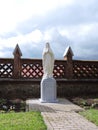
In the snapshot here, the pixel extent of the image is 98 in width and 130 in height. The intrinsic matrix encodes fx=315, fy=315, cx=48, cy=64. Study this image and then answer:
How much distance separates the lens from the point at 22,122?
8.82 metres

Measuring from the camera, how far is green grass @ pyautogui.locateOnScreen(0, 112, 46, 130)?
8141mm

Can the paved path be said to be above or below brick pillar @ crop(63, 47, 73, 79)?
below

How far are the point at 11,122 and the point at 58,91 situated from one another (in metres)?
8.15

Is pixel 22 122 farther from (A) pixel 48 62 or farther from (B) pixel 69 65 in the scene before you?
(B) pixel 69 65

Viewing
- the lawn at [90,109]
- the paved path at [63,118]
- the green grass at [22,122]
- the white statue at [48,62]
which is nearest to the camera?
the green grass at [22,122]

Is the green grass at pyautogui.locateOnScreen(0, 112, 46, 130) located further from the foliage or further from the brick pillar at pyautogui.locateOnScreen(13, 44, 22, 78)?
the brick pillar at pyautogui.locateOnScreen(13, 44, 22, 78)

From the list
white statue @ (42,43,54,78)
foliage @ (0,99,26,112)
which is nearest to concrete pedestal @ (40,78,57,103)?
white statue @ (42,43,54,78)

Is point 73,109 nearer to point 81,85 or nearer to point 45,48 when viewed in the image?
point 45,48

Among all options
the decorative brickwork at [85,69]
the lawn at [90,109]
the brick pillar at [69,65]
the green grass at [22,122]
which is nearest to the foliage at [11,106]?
the green grass at [22,122]

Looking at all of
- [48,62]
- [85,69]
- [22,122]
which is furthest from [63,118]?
[85,69]

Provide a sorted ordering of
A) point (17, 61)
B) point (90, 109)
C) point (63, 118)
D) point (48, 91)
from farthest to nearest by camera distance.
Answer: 1. point (17, 61)
2. point (48, 91)
3. point (90, 109)
4. point (63, 118)

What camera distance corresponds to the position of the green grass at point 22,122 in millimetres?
8141

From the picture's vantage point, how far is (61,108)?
12031 millimetres

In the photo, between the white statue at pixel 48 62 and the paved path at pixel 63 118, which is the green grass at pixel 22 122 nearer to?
the paved path at pixel 63 118
